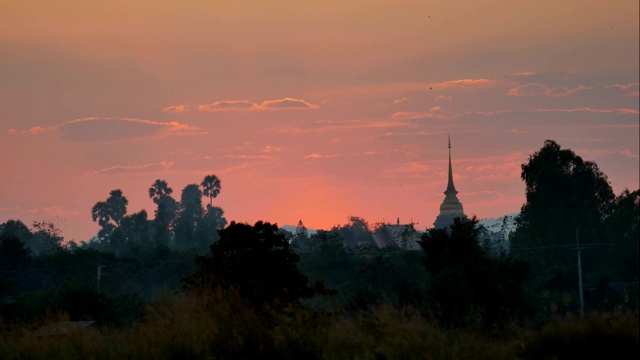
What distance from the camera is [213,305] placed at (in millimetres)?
15805

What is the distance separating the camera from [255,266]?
20.2 metres

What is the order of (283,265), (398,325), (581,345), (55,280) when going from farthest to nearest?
(55,280) < (283,265) < (398,325) < (581,345)

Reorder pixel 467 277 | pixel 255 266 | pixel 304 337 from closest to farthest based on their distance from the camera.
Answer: pixel 304 337 < pixel 255 266 < pixel 467 277

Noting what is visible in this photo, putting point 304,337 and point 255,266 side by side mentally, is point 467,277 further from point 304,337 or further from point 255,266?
point 304,337

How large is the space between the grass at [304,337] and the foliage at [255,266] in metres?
2.85

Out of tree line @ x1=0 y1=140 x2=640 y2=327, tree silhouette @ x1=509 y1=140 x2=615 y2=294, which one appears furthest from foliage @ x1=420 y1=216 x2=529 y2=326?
tree silhouette @ x1=509 y1=140 x2=615 y2=294

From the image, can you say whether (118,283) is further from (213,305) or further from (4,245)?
(213,305)

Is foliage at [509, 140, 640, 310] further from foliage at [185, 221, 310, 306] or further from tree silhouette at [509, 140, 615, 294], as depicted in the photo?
foliage at [185, 221, 310, 306]

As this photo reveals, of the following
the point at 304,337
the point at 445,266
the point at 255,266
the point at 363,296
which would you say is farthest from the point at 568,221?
the point at 304,337

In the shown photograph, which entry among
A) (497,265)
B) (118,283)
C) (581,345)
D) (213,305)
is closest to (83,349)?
(213,305)

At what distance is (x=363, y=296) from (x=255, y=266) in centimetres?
712

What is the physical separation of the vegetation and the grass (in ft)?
0.08

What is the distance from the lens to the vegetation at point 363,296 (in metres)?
14.4

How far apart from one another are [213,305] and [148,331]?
1092mm
